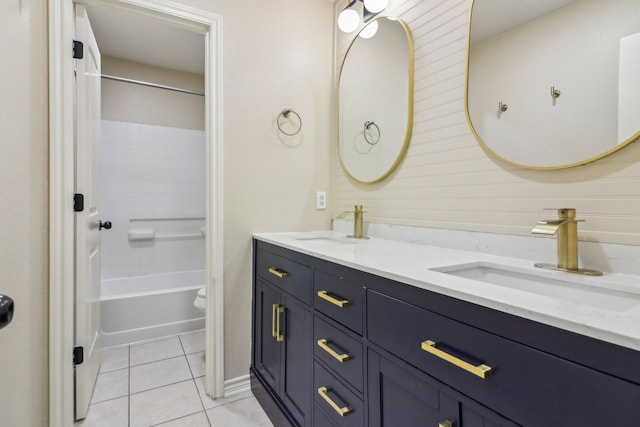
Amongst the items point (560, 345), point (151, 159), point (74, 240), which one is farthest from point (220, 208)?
A: point (151, 159)

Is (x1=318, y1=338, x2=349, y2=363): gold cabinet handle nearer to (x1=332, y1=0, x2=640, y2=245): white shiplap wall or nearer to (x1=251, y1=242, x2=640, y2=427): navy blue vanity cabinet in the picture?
(x1=251, y1=242, x2=640, y2=427): navy blue vanity cabinet

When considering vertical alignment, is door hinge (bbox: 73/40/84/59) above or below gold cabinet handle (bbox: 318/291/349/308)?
above

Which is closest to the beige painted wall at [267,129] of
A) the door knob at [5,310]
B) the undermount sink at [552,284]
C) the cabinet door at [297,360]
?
the cabinet door at [297,360]

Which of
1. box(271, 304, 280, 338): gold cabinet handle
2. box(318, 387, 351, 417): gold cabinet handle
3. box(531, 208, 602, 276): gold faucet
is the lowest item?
box(318, 387, 351, 417): gold cabinet handle

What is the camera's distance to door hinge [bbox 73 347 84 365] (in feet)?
5.03

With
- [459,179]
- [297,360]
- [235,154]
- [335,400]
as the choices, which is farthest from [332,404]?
[235,154]

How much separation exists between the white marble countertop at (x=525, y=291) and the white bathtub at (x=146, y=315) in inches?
65.2

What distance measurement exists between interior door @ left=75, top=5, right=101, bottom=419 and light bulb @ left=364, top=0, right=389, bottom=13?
1428 millimetres

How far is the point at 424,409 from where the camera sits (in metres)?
0.74

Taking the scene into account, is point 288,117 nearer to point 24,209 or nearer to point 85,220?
point 85,220

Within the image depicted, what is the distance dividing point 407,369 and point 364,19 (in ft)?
6.14

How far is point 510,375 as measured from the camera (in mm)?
573

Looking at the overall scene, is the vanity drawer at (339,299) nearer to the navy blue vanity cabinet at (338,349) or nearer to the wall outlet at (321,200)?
the navy blue vanity cabinet at (338,349)

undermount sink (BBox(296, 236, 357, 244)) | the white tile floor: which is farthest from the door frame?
undermount sink (BBox(296, 236, 357, 244))
